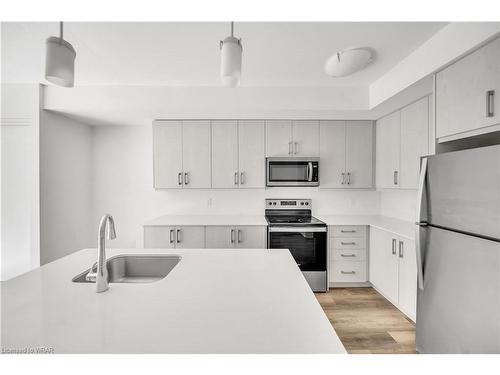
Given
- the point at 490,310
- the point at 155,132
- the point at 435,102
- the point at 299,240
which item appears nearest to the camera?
the point at 490,310

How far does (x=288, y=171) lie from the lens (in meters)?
3.23

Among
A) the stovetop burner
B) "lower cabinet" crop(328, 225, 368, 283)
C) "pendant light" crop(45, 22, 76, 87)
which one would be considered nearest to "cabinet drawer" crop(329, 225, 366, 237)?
"lower cabinet" crop(328, 225, 368, 283)

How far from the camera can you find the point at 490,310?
1233 millimetres

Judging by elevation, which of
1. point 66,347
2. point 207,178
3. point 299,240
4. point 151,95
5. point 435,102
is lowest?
point 299,240

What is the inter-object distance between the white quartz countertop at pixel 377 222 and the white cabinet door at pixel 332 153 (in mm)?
439

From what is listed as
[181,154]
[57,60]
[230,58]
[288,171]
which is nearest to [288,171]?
[288,171]

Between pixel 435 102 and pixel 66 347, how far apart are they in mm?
2428

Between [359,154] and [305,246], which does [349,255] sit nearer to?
[305,246]

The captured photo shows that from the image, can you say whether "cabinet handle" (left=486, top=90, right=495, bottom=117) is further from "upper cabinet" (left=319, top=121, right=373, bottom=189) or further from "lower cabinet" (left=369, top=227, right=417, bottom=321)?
"upper cabinet" (left=319, top=121, right=373, bottom=189)

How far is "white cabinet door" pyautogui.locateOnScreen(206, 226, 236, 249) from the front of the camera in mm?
2984

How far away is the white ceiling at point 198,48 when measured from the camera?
1742mm

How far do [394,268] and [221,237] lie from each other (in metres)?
1.87
